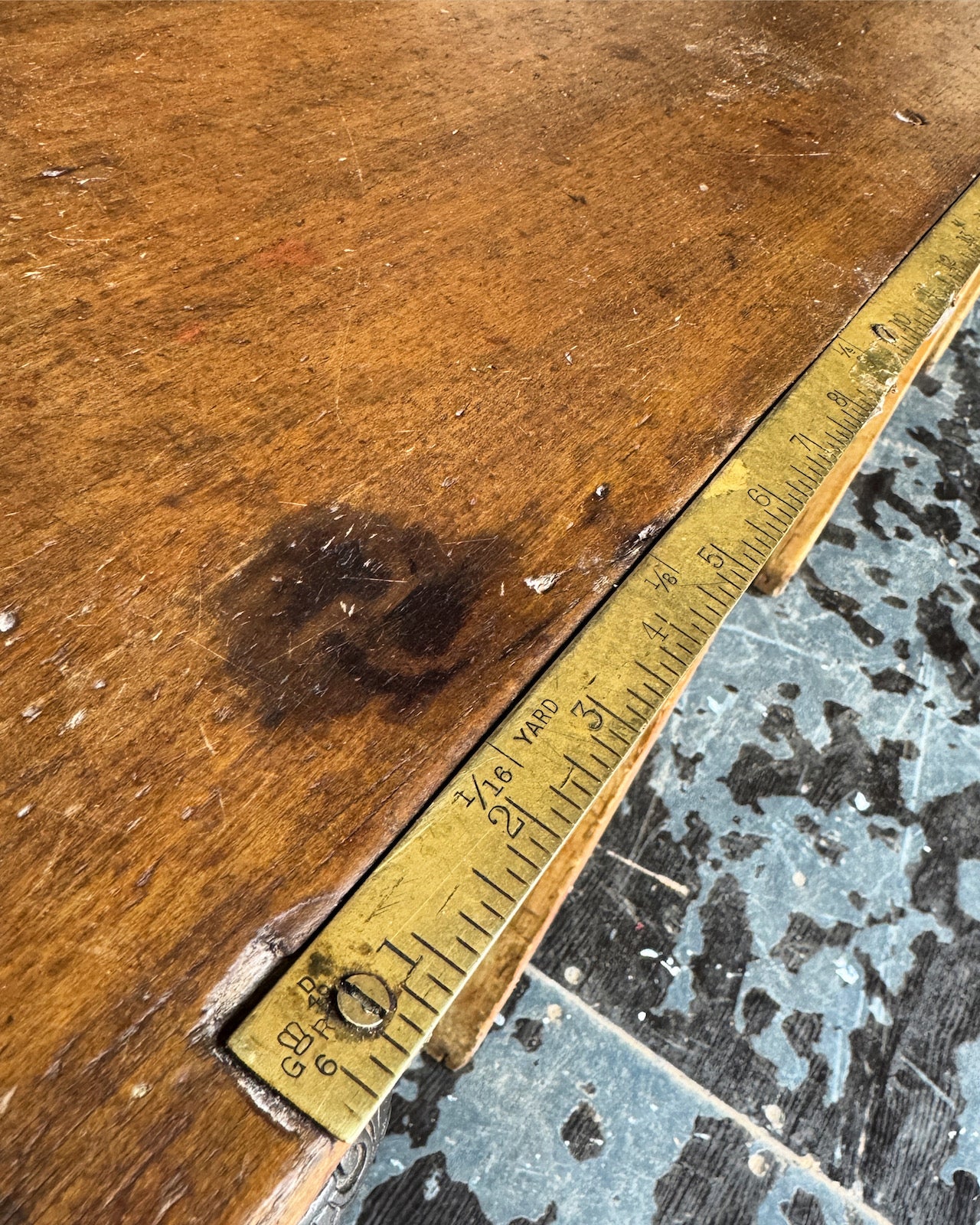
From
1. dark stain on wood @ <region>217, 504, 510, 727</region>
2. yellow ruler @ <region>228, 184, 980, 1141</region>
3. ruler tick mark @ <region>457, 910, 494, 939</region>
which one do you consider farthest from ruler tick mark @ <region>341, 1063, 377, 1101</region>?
dark stain on wood @ <region>217, 504, 510, 727</region>

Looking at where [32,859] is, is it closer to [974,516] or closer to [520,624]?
[520,624]

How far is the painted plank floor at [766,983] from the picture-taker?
117 cm

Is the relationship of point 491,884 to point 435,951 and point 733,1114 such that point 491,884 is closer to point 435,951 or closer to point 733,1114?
point 435,951

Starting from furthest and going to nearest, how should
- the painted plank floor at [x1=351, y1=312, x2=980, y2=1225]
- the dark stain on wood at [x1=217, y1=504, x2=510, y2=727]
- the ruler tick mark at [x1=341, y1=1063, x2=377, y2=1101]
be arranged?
1. the painted plank floor at [x1=351, y1=312, x2=980, y2=1225]
2. the dark stain on wood at [x1=217, y1=504, x2=510, y2=727]
3. the ruler tick mark at [x1=341, y1=1063, x2=377, y2=1101]

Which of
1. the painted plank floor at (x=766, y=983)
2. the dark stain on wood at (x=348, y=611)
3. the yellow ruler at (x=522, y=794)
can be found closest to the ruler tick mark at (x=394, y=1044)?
the yellow ruler at (x=522, y=794)

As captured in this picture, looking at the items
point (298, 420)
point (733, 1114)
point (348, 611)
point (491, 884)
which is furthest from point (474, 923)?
point (733, 1114)

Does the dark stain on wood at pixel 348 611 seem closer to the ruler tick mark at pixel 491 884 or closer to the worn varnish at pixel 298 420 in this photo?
the worn varnish at pixel 298 420

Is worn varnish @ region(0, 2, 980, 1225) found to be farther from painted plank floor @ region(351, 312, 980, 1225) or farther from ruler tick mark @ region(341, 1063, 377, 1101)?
painted plank floor @ region(351, 312, 980, 1225)

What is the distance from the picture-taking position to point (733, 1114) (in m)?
1.23

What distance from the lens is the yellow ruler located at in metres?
0.58

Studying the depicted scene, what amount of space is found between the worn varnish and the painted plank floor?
2.35ft

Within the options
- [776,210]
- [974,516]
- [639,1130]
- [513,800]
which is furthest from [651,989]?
[974,516]

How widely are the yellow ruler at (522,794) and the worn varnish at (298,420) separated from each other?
23 millimetres

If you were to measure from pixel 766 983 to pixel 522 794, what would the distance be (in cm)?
82
